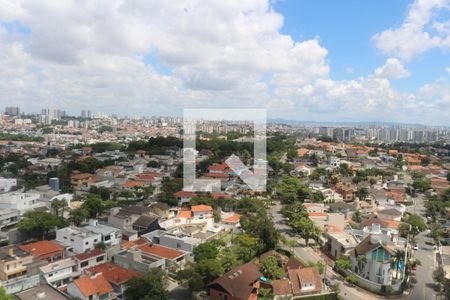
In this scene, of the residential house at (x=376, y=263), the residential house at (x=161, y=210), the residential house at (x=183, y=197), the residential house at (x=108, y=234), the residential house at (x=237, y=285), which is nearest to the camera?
the residential house at (x=237, y=285)

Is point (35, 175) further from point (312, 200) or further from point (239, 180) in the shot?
point (312, 200)

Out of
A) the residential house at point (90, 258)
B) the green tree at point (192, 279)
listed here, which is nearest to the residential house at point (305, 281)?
the green tree at point (192, 279)

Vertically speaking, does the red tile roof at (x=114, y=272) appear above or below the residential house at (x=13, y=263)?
below

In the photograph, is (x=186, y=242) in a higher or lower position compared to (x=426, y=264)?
higher

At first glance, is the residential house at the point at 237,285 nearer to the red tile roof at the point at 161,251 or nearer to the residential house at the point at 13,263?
the red tile roof at the point at 161,251

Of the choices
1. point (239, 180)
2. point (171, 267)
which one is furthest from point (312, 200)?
point (171, 267)
